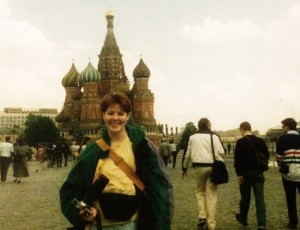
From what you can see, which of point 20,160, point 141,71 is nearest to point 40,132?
point 141,71

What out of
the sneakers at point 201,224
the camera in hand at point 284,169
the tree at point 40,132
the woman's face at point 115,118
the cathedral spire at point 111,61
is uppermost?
the cathedral spire at point 111,61

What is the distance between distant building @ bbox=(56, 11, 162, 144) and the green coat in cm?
8065

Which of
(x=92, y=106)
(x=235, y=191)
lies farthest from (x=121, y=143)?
(x=92, y=106)

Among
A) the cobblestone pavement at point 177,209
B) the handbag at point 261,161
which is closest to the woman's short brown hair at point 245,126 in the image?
the handbag at point 261,161

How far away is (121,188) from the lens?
3613 mm

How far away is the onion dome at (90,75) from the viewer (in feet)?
288

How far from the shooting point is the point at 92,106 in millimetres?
86750

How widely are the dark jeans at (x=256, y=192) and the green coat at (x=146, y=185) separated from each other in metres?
4.11

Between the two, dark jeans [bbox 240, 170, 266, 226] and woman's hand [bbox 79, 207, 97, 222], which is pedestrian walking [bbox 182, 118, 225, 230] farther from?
woman's hand [bbox 79, 207, 97, 222]

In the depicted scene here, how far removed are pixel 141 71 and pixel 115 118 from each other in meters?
88.8

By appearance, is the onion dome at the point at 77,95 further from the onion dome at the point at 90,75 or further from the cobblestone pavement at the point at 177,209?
the cobblestone pavement at the point at 177,209

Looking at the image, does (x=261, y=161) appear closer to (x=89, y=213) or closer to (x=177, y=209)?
(x=177, y=209)

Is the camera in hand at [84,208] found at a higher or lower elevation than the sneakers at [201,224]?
higher

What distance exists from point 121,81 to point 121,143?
88.4m
